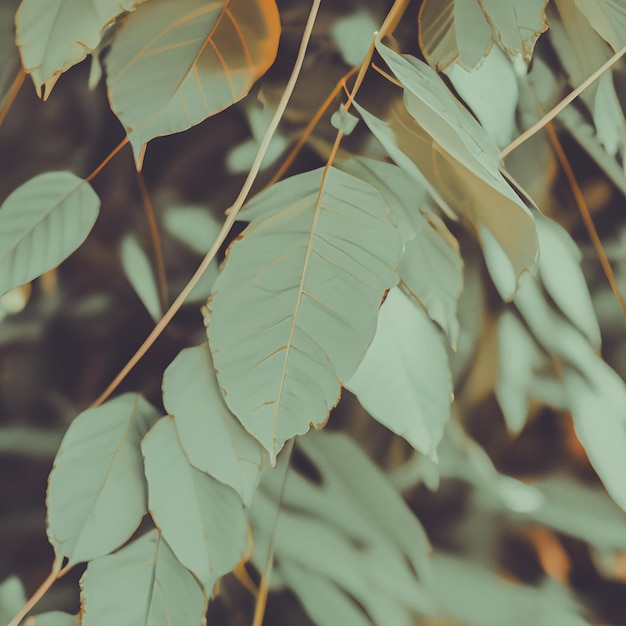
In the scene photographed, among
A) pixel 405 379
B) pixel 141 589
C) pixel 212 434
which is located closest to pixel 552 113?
pixel 405 379

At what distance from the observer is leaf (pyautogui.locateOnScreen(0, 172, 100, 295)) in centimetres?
38

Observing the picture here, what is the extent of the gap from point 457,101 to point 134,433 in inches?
11.6

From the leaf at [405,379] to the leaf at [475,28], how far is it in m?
0.15

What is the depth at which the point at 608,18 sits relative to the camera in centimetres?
36

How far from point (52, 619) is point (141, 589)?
0.07 meters

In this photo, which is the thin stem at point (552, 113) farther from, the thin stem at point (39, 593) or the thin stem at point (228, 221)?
the thin stem at point (39, 593)

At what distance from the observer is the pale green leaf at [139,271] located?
1.26 ft

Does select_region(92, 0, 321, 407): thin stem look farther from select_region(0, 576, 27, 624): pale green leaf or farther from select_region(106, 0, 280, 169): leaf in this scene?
select_region(0, 576, 27, 624): pale green leaf

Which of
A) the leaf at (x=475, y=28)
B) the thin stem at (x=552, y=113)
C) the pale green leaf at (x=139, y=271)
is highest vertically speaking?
the leaf at (x=475, y=28)

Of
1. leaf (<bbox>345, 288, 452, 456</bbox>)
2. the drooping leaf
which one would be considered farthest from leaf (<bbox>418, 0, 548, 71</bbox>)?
the drooping leaf

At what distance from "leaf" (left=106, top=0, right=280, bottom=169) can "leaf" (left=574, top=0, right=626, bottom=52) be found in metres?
0.20

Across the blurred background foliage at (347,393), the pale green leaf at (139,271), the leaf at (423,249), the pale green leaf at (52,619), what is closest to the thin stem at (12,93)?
Result: the blurred background foliage at (347,393)

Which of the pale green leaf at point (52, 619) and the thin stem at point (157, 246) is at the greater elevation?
the thin stem at point (157, 246)

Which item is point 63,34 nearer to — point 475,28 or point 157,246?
point 157,246
